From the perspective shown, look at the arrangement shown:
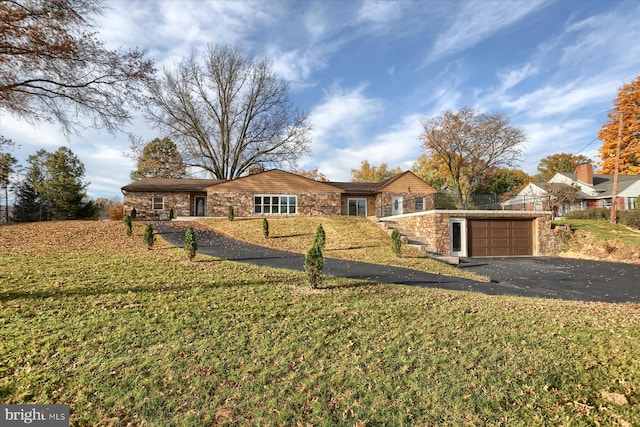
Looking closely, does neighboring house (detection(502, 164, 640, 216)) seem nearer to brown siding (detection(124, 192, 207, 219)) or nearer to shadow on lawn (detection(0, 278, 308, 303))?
shadow on lawn (detection(0, 278, 308, 303))

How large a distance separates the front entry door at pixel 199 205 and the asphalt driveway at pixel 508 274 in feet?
38.0

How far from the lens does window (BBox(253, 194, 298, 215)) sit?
25.3 m

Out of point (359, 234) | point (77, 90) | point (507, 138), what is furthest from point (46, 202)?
point (507, 138)

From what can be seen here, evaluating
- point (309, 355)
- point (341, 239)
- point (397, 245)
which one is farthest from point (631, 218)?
point (309, 355)

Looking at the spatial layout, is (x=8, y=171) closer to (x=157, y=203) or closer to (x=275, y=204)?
(x=157, y=203)

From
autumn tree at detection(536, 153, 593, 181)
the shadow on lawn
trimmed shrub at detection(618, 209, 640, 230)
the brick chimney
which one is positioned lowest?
the shadow on lawn

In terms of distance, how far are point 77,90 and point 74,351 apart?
14336mm

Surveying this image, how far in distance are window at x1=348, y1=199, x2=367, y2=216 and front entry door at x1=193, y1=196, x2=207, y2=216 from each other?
1267 centimetres

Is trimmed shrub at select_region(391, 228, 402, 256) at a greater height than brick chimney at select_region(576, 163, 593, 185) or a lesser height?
lesser

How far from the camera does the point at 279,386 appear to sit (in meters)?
3.47

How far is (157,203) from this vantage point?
25359mm

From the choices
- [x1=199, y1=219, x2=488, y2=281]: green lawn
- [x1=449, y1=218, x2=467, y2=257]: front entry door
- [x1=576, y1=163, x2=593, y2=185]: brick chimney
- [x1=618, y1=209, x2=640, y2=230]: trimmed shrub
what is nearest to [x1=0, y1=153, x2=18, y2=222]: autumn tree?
[x1=199, y1=219, x2=488, y2=281]: green lawn

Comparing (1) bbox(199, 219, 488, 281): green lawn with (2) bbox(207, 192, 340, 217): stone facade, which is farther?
(2) bbox(207, 192, 340, 217): stone facade

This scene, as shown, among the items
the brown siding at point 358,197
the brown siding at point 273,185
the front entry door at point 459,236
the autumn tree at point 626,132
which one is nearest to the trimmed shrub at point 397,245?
the front entry door at point 459,236
